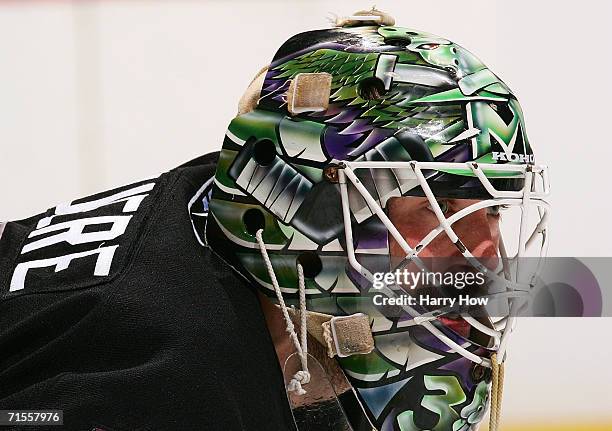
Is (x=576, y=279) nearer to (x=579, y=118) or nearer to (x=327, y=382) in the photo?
(x=327, y=382)

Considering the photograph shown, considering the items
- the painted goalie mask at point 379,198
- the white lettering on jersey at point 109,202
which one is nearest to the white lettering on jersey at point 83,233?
the white lettering on jersey at point 109,202


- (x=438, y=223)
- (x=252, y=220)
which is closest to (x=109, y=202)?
(x=252, y=220)

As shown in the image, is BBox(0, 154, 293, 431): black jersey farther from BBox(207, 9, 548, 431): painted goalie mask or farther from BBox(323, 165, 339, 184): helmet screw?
BBox(323, 165, 339, 184): helmet screw

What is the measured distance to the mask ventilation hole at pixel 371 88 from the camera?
1.10m

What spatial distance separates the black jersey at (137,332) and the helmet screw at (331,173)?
0.55ft

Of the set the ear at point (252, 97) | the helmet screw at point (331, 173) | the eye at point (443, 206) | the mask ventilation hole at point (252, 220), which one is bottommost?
the mask ventilation hole at point (252, 220)

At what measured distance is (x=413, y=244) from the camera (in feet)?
3.63

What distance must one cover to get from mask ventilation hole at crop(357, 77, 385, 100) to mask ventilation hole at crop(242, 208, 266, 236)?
0.18 meters

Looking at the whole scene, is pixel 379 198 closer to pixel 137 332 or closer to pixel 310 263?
pixel 310 263

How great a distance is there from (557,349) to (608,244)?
23cm

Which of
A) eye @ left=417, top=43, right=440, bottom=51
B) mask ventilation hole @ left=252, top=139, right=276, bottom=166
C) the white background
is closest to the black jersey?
mask ventilation hole @ left=252, top=139, right=276, bottom=166

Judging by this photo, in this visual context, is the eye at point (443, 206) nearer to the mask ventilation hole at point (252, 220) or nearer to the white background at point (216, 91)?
the mask ventilation hole at point (252, 220)

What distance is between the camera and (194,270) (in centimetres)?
110

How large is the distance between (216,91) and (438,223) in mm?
1360
